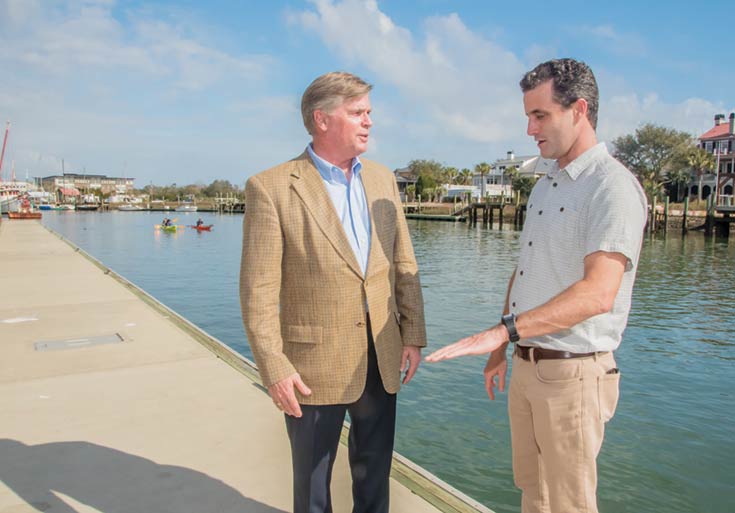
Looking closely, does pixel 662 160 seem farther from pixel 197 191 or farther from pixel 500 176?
pixel 197 191

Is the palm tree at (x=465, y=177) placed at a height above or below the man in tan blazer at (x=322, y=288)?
above

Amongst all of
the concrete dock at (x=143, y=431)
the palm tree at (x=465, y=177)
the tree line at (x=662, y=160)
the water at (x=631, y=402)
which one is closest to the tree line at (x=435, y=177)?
A: the palm tree at (x=465, y=177)

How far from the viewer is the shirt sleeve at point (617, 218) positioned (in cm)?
179

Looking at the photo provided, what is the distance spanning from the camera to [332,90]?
7.35ft

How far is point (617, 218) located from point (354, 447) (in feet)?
4.70

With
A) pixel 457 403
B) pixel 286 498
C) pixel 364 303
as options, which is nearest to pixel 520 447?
pixel 364 303

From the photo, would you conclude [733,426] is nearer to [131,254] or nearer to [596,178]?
[596,178]

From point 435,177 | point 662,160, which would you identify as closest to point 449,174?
point 435,177

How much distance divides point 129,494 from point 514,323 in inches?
89.7

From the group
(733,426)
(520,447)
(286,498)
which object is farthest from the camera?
(733,426)

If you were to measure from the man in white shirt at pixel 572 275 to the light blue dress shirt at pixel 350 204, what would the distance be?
2.17ft

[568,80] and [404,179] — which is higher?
[404,179]

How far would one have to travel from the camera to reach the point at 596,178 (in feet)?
6.31

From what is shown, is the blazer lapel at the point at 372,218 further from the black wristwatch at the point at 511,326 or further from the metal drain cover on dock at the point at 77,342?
the metal drain cover on dock at the point at 77,342
